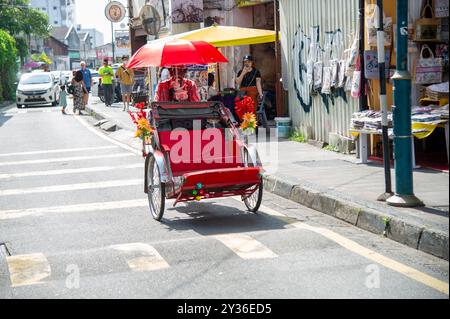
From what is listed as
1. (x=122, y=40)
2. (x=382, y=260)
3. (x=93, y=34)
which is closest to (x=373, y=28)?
(x=382, y=260)

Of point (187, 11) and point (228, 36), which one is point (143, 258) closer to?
point (228, 36)

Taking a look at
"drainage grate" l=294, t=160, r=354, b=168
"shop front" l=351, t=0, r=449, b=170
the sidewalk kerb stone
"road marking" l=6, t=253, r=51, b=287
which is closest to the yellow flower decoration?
"shop front" l=351, t=0, r=449, b=170

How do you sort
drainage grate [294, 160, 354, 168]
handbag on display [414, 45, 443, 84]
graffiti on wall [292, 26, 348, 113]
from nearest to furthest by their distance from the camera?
1. handbag on display [414, 45, 443, 84]
2. drainage grate [294, 160, 354, 168]
3. graffiti on wall [292, 26, 348, 113]

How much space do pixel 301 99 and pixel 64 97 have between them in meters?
16.3

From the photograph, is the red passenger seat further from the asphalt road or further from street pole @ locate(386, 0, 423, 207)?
street pole @ locate(386, 0, 423, 207)

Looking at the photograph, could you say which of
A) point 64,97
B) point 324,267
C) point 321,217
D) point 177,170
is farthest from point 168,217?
point 64,97

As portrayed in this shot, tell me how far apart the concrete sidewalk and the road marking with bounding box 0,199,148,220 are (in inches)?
81.1

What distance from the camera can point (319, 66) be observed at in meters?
13.6

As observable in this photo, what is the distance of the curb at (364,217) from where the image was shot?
6.57 metres

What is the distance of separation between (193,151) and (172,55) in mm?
1305

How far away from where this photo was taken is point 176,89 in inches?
383

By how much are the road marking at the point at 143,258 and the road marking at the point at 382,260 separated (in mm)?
1695

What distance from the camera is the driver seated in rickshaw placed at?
9.70 metres
